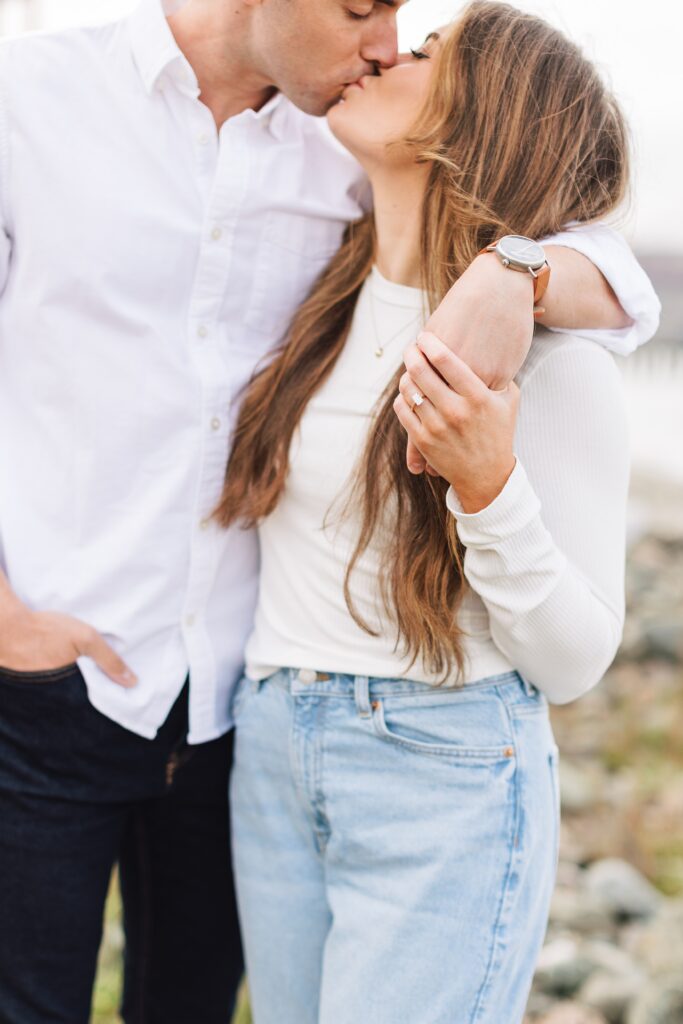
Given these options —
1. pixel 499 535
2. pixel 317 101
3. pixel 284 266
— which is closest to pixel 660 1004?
pixel 499 535

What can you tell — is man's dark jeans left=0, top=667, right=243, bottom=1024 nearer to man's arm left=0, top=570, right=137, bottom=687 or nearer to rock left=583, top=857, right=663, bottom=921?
man's arm left=0, top=570, right=137, bottom=687

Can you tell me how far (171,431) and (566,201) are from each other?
803mm

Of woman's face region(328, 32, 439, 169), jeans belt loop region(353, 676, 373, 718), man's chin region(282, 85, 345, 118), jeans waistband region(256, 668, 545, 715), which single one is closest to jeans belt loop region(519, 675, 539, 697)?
jeans waistband region(256, 668, 545, 715)

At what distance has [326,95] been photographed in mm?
2145

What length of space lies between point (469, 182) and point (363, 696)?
884 mm

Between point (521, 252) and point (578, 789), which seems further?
point (578, 789)

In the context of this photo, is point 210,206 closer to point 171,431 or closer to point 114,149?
point 114,149

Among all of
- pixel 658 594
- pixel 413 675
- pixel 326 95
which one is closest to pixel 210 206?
pixel 326 95

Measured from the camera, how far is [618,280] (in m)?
1.91

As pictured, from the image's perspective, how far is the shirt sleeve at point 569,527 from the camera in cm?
179

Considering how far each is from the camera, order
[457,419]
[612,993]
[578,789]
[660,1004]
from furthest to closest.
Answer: [578,789], [612,993], [660,1004], [457,419]

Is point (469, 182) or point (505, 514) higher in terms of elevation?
point (469, 182)

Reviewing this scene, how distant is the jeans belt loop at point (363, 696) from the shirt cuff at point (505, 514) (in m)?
0.36

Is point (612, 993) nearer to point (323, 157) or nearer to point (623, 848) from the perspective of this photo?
point (623, 848)
